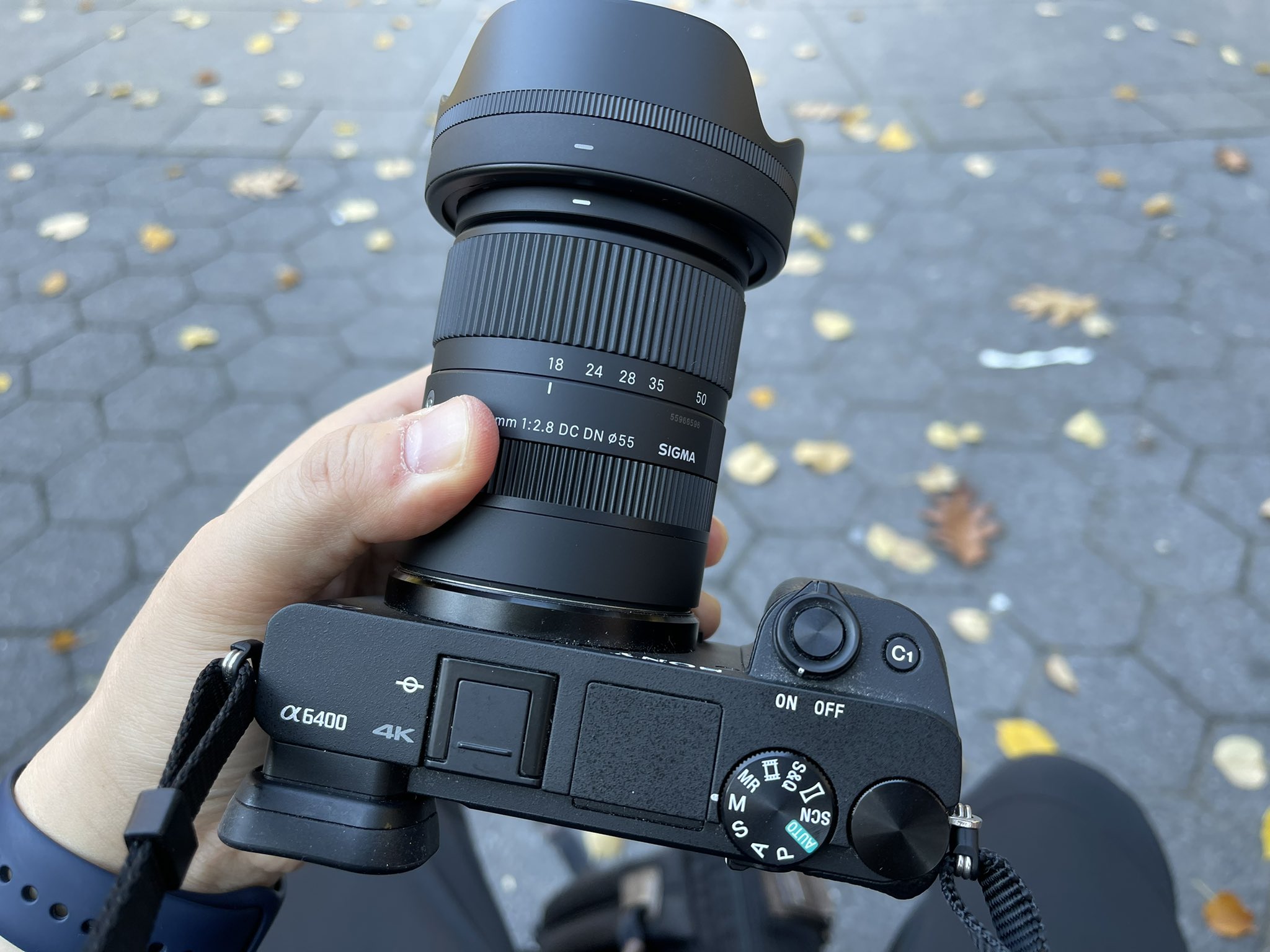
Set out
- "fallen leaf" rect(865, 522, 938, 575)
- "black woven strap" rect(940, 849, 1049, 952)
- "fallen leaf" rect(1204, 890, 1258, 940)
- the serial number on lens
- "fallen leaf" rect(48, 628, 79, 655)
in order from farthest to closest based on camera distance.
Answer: "fallen leaf" rect(865, 522, 938, 575), "fallen leaf" rect(48, 628, 79, 655), "fallen leaf" rect(1204, 890, 1258, 940), the serial number on lens, "black woven strap" rect(940, 849, 1049, 952)

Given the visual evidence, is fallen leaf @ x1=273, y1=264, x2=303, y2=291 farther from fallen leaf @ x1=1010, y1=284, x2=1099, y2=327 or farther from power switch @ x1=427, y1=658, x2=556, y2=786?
power switch @ x1=427, y1=658, x2=556, y2=786

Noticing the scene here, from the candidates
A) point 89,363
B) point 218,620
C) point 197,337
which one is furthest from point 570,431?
point 89,363

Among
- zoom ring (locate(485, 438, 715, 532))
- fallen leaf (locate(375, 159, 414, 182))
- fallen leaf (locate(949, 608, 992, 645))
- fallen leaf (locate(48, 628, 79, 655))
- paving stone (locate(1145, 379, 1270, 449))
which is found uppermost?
zoom ring (locate(485, 438, 715, 532))

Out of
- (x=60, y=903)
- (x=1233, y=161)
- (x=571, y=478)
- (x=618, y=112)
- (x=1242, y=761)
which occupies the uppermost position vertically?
(x=618, y=112)

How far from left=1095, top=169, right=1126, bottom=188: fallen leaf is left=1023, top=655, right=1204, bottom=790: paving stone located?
1993 millimetres

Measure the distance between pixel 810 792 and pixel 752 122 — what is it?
0.65m

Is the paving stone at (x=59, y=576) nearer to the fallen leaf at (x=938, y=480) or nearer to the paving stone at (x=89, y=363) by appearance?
the paving stone at (x=89, y=363)

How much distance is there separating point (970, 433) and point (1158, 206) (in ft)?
4.54

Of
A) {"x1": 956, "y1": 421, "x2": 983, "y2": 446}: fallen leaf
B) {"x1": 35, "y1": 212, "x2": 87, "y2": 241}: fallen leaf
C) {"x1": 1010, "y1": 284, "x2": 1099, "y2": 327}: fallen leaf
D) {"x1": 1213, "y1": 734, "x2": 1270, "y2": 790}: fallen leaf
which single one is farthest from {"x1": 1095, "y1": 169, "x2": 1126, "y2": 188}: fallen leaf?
{"x1": 35, "y1": 212, "x2": 87, "y2": 241}: fallen leaf

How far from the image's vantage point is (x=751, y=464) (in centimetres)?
256

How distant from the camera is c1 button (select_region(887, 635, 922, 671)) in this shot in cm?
81

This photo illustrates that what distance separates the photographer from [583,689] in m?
0.79

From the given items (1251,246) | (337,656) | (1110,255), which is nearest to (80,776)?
(337,656)

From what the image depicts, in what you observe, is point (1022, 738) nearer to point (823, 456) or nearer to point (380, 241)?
point (823, 456)
